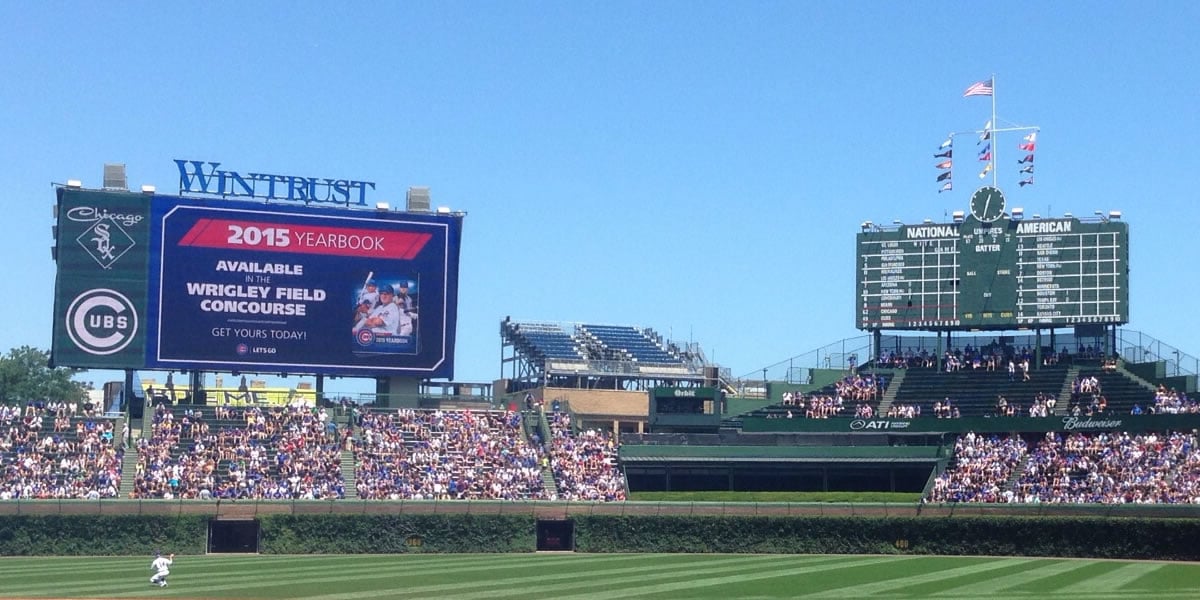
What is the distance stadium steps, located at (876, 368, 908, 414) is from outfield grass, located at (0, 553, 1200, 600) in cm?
1797

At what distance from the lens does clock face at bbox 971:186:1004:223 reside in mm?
72625

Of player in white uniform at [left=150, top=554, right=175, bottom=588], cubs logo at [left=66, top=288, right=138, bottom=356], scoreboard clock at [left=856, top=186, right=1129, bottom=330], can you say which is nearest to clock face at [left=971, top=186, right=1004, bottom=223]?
scoreboard clock at [left=856, top=186, right=1129, bottom=330]

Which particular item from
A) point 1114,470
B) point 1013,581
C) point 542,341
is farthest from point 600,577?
point 542,341

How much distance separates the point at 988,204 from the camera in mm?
72938

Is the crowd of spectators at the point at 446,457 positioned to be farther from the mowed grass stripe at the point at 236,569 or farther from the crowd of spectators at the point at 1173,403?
the crowd of spectators at the point at 1173,403

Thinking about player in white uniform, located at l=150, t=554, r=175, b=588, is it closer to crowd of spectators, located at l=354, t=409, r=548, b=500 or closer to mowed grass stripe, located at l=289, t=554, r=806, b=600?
mowed grass stripe, located at l=289, t=554, r=806, b=600

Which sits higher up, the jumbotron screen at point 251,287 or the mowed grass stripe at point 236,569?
the jumbotron screen at point 251,287

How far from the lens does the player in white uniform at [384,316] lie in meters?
67.3

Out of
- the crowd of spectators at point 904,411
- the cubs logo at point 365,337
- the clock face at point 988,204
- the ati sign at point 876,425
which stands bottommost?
the ati sign at point 876,425

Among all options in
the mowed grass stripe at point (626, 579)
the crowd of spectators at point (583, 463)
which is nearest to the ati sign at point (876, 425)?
the crowd of spectators at point (583, 463)

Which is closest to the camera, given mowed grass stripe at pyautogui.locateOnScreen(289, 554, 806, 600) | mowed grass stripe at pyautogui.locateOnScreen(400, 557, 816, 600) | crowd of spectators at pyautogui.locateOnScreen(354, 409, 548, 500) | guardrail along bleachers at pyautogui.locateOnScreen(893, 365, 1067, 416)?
mowed grass stripe at pyautogui.locateOnScreen(289, 554, 806, 600)

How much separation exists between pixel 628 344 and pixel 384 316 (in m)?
35.5

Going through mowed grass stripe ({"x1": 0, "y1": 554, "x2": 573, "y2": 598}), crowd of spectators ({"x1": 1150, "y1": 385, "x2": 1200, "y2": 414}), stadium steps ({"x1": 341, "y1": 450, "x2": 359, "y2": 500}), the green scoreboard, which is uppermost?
the green scoreboard

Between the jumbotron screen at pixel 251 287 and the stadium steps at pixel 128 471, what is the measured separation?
3.57m
